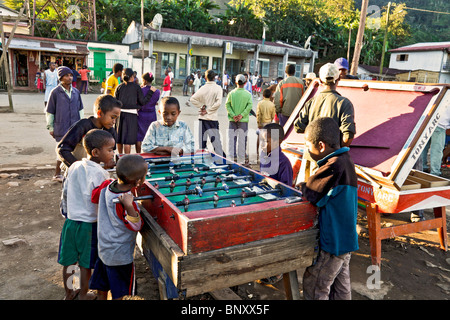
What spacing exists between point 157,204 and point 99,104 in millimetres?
1436

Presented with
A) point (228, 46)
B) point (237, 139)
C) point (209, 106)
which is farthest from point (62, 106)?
point (228, 46)

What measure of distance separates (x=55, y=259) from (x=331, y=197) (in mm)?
2891

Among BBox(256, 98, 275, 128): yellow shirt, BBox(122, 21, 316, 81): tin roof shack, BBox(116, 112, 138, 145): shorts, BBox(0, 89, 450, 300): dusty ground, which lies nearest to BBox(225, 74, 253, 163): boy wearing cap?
BBox(256, 98, 275, 128): yellow shirt

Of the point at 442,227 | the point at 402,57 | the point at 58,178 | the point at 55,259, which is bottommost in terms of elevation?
the point at 55,259

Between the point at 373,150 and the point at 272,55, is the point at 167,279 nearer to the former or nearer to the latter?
the point at 373,150

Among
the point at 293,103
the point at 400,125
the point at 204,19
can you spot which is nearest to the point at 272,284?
the point at 400,125

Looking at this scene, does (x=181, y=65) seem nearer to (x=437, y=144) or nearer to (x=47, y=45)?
(x=47, y=45)

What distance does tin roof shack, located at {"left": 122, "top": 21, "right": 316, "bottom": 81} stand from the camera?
80.0ft

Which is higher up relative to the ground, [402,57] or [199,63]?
[402,57]

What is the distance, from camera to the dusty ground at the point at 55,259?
10.2ft

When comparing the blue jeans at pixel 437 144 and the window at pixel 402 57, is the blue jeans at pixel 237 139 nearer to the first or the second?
the blue jeans at pixel 437 144

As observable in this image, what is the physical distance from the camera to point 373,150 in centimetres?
390

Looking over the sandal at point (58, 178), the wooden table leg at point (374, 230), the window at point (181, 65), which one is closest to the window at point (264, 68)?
the window at point (181, 65)

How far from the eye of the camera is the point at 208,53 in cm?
2761
